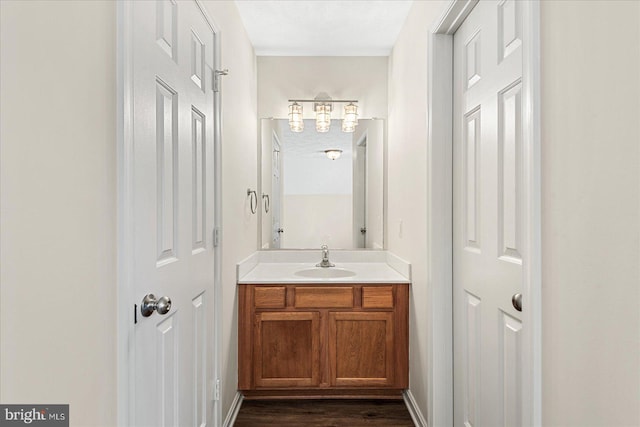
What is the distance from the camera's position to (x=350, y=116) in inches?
127

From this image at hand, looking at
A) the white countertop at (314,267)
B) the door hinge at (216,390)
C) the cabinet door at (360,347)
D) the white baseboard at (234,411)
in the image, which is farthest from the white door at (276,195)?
the door hinge at (216,390)

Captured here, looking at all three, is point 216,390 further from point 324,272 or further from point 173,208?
point 324,272

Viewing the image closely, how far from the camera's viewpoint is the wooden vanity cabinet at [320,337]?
259cm

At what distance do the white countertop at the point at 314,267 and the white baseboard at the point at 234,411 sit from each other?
71cm

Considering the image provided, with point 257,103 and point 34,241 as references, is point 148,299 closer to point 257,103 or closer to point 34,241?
point 34,241

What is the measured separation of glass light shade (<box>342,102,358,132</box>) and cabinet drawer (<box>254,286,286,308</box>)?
1.43 meters

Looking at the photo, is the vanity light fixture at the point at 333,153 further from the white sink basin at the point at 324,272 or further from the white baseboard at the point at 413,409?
the white baseboard at the point at 413,409

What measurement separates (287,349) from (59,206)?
201 centimetres

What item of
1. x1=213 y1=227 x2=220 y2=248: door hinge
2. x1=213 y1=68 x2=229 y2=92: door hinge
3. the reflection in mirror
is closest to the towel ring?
the reflection in mirror

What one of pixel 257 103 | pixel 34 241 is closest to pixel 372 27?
pixel 257 103

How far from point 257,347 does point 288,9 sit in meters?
2.13

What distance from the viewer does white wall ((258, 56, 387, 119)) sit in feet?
10.7

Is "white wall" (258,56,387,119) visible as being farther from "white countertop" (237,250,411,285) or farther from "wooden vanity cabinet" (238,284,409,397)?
"wooden vanity cabinet" (238,284,409,397)

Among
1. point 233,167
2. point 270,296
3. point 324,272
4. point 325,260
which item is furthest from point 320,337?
point 233,167
